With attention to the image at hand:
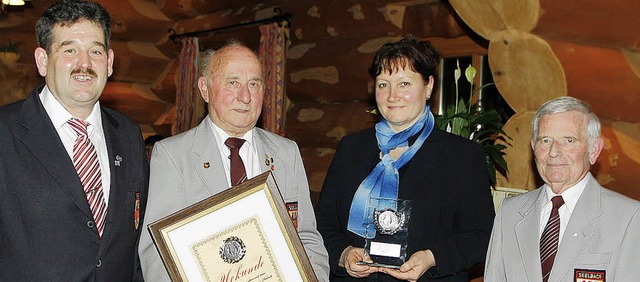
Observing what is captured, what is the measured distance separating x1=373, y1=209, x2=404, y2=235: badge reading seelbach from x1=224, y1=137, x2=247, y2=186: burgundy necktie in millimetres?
614

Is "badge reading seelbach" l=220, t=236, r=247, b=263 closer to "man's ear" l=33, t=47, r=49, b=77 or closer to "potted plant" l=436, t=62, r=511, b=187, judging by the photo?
"man's ear" l=33, t=47, r=49, b=77

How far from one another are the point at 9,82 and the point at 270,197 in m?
7.53

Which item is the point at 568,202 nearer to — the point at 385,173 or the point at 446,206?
the point at 446,206

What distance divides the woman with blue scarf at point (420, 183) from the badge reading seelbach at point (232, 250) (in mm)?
645

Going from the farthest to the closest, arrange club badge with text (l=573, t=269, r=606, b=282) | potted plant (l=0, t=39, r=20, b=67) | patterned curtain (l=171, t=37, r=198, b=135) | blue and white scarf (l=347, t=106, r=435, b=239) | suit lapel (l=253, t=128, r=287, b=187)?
patterned curtain (l=171, t=37, r=198, b=135)
potted plant (l=0, t=39, r=20, b=67)
blue and white scarf (l=347, t=106, r=435, b=239)
suit lapel (l=253, t=128, r=287, b=187)
club badge with text (l=573, t=269, r=606, b=282)

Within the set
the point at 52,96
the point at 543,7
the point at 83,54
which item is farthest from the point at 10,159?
the point at 543,7

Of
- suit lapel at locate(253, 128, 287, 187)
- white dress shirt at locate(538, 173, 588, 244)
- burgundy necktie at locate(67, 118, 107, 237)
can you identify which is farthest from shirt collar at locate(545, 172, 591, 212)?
burgundy necktie at locate(67, 118, 107, 237)

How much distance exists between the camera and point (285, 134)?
8914 mm

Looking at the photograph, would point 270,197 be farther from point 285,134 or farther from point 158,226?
Answer: point 285,134

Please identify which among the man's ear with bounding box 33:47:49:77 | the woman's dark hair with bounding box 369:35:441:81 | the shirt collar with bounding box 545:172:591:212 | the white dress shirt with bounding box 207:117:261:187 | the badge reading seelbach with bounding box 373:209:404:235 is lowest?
the shirt collar with bounding box 545:172:591:212

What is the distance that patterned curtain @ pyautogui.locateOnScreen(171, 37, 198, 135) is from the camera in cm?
1012

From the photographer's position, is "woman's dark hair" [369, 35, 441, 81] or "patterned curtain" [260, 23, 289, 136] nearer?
"woman's dark hair" [369, 35, 441, 81]

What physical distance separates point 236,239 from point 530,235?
1222 millimetres

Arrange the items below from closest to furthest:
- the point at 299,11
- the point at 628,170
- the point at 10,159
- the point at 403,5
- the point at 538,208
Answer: the point at 10,159 < the point at 538,208 < the point at 628,170 < the point at 403,5 < the point at 299,11
